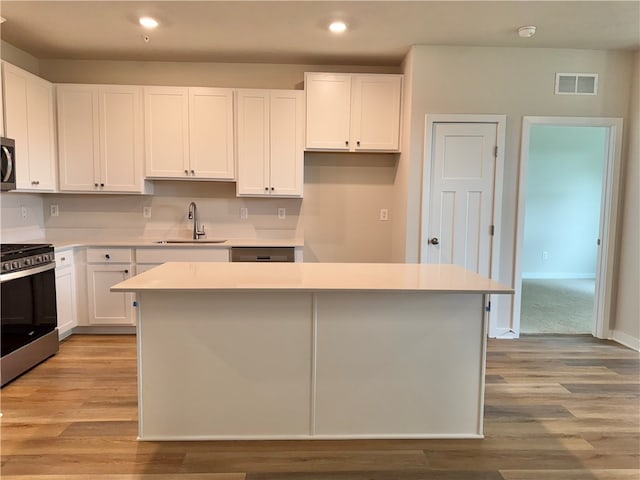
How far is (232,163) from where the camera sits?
164 inches

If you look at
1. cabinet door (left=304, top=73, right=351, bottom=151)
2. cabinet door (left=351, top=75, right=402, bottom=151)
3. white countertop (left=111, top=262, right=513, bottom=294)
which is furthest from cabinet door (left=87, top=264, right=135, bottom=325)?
cabinet door (left=351, top=75, right=402, bottom=151)

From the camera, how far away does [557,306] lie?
17.5ft

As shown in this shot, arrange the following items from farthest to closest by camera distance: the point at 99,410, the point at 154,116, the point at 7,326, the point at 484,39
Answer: the point at 154,116
the point at 484,39
the point at 7,326
the point at 99,410

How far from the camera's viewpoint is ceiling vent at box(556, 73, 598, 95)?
152 inches

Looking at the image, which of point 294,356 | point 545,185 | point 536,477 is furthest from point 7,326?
point 545,185

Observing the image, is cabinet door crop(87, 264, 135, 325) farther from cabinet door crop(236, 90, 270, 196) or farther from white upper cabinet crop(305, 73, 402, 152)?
white upper cabinet crop(305, 73, 402, 152)

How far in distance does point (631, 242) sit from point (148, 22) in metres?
4.59

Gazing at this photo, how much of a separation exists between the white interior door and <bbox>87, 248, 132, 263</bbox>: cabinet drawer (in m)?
2.76

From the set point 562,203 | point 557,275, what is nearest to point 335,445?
point 557,275

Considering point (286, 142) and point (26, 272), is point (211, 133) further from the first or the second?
point (26, 272)

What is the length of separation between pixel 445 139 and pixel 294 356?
8.36ft

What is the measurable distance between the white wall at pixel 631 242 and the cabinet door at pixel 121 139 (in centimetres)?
460

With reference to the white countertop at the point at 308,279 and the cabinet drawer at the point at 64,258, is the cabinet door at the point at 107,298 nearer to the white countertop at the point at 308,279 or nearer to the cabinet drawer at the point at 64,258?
the cabinet drawer at the point at 64,258

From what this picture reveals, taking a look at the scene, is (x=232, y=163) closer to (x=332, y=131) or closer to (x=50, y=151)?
(x=332, y=131)
